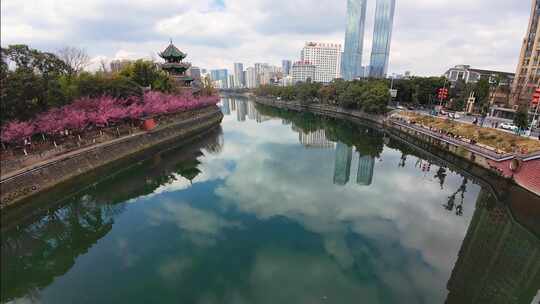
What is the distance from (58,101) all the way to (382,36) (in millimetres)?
134583

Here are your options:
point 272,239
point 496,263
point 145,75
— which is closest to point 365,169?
point 496,263

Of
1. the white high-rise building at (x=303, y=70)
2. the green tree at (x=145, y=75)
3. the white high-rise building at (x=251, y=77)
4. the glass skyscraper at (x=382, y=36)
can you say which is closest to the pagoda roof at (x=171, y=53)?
the green tree at (x=145, y=75)

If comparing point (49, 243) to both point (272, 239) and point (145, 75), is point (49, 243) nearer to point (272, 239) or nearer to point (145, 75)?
point (272, 239)

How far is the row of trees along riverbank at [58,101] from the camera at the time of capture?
1507 cm

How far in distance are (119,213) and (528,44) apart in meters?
57.9

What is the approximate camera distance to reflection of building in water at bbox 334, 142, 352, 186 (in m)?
19.4

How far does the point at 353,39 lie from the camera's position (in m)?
136

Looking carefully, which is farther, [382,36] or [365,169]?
[382,36]

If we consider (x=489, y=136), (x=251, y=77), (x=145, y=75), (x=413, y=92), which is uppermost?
(x=251, y=77)

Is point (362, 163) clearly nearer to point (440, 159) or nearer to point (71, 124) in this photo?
point (440, 159)

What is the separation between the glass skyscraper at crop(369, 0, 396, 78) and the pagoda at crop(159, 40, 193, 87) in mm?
103699

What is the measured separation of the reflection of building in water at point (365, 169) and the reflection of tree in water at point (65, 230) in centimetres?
1349

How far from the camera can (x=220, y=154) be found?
82.9 feet

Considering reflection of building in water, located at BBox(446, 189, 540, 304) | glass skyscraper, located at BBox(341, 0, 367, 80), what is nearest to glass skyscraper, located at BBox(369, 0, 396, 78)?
glass skyscraper, located at BBox(341, 0, 367, 80)
